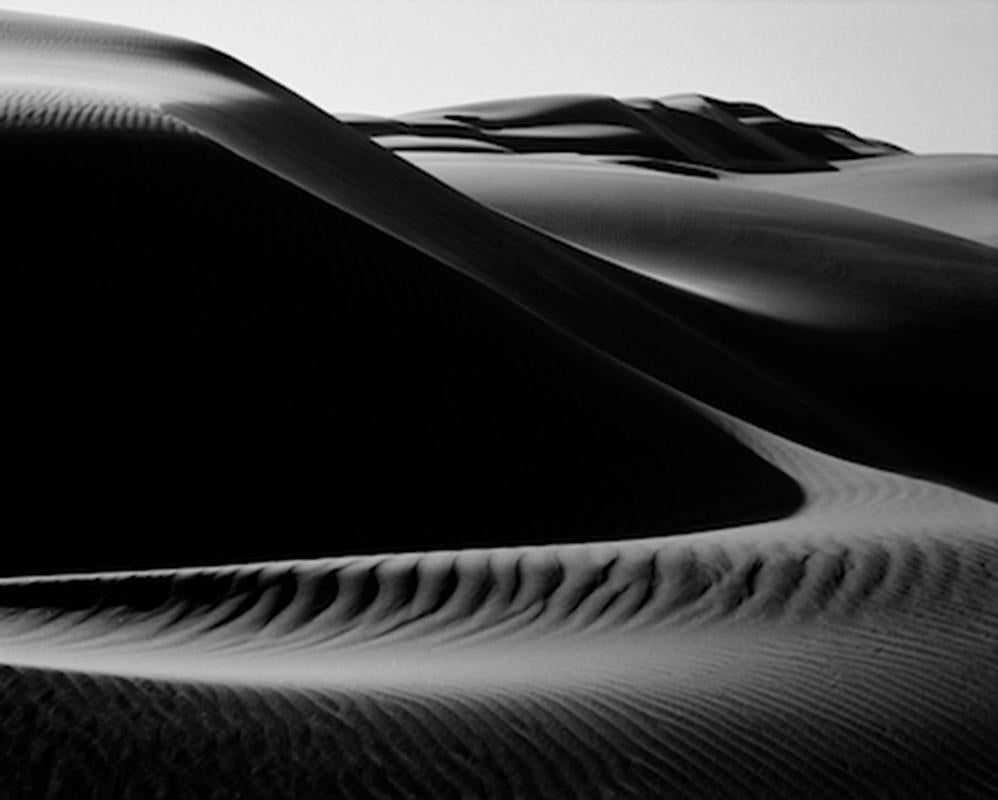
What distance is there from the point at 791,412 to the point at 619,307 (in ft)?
6.32

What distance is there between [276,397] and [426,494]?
114 cm

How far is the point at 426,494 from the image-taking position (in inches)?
342

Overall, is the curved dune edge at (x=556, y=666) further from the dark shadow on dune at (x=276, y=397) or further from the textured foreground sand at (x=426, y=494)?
the dark shadow on dune at (x=276, y=397)

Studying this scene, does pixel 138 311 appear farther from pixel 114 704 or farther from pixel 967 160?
pixel 967 160

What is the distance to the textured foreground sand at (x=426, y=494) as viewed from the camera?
13.3 feet

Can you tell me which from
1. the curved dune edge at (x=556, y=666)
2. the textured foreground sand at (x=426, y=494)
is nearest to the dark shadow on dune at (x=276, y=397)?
the textured foreground sand at (x=426, y=494)

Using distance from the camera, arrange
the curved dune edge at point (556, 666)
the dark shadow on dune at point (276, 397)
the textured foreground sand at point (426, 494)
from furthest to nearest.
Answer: the dark shadow on dune at point (276, 397) → the textured foreground sand at point (426, 494) → the curved dune edge at point (556, 666)

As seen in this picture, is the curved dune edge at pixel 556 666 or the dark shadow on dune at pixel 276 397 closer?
the curved dune edge at pixel 556 666

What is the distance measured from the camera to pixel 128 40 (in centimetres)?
2164

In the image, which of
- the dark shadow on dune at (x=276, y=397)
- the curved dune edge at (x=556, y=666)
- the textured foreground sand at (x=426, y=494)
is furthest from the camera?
the dark shadow on dune at (x=276, y=397)

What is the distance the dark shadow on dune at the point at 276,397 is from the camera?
8.30 m

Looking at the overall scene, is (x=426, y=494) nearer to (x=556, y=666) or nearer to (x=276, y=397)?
(x=276, y=397)

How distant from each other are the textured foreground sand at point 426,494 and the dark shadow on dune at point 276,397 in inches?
1.0

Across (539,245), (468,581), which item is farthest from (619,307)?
(468,581)
